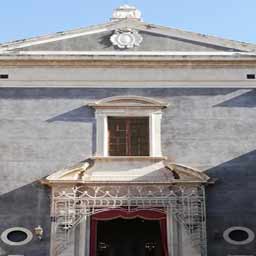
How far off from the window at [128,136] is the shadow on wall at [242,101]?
2.36 m

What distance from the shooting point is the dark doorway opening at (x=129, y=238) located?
772 inches

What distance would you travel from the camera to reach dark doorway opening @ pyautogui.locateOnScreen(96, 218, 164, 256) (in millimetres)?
19609

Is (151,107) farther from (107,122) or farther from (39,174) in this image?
(39,174)

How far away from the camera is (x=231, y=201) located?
1797cm

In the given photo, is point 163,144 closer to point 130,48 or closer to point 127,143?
point 127,143

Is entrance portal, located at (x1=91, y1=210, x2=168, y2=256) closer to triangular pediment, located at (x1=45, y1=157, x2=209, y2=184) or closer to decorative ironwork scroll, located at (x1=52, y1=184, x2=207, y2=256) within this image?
decorative ironwork scroll, located at (x1=52, y1=184, x2=207, y2=256)

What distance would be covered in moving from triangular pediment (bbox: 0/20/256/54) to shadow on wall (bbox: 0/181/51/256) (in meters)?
4.34

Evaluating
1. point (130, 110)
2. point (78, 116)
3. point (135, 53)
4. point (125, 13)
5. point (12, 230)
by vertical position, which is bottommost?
point (12, 230)

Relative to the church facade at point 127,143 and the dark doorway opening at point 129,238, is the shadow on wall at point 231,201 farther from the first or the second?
the dark doorway opening at point 129,238

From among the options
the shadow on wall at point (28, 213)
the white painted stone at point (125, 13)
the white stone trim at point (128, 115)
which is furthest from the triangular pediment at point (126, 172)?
the white painted stone at point (125, 13)

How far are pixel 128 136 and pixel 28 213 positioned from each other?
364cm

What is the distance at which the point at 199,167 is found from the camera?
18297 mm

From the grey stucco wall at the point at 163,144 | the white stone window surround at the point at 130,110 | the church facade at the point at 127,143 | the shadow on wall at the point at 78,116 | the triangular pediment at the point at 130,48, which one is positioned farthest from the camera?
the triangular pediment at the point at 130,48

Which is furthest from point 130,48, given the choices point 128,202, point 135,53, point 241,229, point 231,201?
point 241,229
